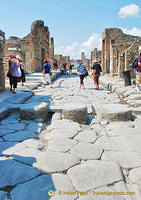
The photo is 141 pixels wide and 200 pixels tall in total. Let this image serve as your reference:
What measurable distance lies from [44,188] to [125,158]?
1.05 m

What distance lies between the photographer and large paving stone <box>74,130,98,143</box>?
2.71 metres

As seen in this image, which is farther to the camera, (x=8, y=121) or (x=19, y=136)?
(x=8, y=121)

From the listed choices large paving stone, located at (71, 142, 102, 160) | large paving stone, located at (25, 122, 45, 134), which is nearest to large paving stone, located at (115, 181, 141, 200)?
large paving stone, located at (71, 142, 102, 160)

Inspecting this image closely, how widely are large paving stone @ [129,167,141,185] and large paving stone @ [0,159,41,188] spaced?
0.93 metres

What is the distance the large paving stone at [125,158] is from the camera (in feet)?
6.59

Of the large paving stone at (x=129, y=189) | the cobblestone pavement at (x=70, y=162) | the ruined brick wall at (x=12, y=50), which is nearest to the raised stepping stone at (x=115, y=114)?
the cobblestone pavement at (x=70, y=162)

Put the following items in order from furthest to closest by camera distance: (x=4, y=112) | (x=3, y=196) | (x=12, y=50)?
1. (x=12, y=50)
2. (x=4, y=112)
3. (x=3, y=196)

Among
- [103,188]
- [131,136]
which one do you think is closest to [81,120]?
[131,136]

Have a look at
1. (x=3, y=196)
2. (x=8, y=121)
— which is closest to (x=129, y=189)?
(x=3, y=196)

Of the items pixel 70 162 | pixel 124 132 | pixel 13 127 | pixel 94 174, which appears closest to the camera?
pixel 94 174

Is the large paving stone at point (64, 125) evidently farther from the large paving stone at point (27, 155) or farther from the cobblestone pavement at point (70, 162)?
the large paving stone at point (27, 155)

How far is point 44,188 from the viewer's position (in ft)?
5.19

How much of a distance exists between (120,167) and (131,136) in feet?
2.97

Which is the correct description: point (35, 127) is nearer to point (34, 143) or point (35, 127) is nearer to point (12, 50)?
point (34, 143)
